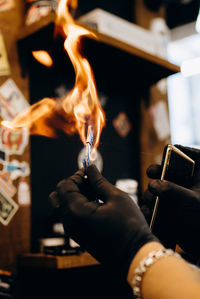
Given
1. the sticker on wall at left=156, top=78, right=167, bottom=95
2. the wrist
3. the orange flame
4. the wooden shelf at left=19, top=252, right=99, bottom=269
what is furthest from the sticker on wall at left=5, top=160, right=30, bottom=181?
the sticker on wall at left=156, top=78, right=167, bottom=95

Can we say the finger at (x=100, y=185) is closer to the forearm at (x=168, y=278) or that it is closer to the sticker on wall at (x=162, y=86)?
the forearm at (x=168, y=278)

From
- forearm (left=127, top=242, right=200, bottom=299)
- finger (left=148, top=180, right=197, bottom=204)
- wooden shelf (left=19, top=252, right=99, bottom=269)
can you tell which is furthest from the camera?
wooden shelf (left=19, top=252, right=99, bottom=269)

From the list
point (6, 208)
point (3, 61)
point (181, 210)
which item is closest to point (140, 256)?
point (181, 210)

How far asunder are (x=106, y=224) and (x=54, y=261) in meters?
0.54

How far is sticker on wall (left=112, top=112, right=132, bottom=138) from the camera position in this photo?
1.88 m

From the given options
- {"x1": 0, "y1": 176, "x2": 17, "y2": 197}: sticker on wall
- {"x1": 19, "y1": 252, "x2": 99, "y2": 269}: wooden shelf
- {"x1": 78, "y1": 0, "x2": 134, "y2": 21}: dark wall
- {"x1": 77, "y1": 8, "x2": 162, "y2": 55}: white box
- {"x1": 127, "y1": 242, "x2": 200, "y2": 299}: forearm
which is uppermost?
{"x1": 78, "y1": 0, "x2": 134, "y2": 21}: dark wall

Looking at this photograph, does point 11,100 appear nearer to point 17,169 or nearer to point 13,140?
point 13,140

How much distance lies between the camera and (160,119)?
2.16 meters

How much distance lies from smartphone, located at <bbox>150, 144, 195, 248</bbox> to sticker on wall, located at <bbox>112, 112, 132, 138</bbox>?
81cm

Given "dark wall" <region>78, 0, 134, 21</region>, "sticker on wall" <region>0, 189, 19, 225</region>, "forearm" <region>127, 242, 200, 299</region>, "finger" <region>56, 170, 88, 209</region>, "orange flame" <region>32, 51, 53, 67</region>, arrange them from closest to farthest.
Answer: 1. "forearm" <region>127, 242, 200, 299</region>
2. "finger" <region>56, 170, 88, 209</region>
3. "sticker on wall" <region>0, 189, 19, 225</region>
4. "orange flame" <region>32, 51, 53, 67</region>
5. "dark wall" <region>78, 0, 134, 21</region>

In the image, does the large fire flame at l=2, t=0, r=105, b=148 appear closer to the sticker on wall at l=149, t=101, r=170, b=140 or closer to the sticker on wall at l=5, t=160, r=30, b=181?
the sticker on wall at l=5, t=160, r=30, b=181

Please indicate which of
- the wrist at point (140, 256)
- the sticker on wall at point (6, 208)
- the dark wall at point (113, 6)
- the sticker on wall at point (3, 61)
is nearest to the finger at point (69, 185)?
the wrist at point (140, 256)

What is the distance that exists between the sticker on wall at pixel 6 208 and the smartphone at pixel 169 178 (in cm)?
65

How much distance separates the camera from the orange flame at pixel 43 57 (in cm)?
146
